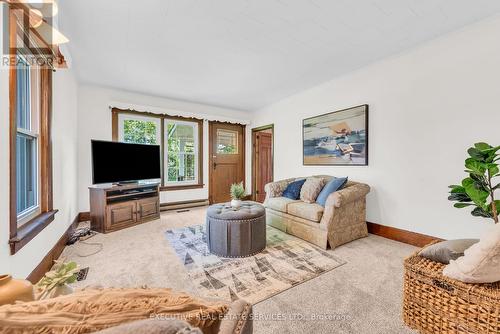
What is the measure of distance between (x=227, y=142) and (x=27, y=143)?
392cm

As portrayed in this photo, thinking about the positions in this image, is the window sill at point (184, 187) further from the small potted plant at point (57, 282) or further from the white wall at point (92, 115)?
the small potted plant at point (57, 282)

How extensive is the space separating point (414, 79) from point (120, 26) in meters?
3.48

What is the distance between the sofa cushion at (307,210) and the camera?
8.99 feet

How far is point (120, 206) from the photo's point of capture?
3379 mm

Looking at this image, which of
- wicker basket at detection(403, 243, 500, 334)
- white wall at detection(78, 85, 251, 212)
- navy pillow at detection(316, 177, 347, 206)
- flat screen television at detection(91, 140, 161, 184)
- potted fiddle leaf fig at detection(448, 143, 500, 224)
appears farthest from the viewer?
white wall at detection(78, 85, 251, 212)

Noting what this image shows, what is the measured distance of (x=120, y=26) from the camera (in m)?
2.29

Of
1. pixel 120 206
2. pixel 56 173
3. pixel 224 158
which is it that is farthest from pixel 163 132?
pixel 56 173

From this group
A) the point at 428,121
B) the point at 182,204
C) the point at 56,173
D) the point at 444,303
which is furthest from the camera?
the point at 182,204

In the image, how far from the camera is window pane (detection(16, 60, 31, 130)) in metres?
1.85

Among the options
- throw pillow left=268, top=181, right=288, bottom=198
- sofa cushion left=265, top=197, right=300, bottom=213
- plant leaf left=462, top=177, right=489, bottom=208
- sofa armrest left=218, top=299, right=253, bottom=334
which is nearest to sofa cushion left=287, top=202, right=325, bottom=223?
sofa cushion left=265, top=197, right=300, bottom=213

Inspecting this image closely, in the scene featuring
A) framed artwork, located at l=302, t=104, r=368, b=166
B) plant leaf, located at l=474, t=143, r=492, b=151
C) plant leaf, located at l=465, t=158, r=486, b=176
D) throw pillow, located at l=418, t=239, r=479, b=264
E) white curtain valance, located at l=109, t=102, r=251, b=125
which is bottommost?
throw pillow, located at l=418, t=239, r=479, b=264

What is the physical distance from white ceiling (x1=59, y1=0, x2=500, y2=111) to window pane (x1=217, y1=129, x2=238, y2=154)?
1.85 metres

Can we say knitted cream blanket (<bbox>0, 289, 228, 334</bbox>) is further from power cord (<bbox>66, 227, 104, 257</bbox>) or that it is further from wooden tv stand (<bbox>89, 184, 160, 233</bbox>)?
wooden tv stand (<bbox>89, 184, 160, 233</bbox>)

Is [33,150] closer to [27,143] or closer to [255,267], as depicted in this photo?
[27,143]
